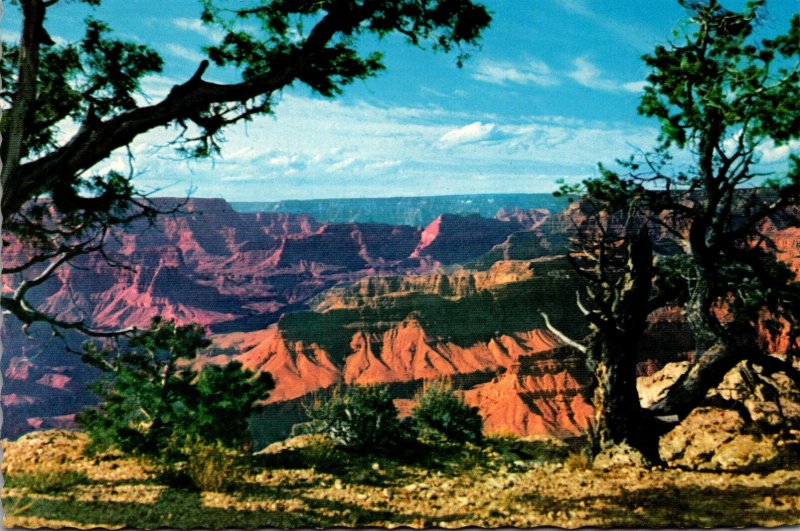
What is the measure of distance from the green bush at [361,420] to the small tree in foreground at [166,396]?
2.58ft

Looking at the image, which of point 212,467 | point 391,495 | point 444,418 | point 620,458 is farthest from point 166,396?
point 620,458

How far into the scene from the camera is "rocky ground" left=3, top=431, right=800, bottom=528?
3328 mm

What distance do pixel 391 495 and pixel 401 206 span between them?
6.14 ft

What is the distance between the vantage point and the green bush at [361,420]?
4648mm

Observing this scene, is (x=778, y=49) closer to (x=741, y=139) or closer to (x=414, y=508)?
(x=741, y=139)

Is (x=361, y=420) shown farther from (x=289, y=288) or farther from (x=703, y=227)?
(x=703, y=227)

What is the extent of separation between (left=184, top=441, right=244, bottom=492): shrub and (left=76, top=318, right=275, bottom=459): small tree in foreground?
0.27ft

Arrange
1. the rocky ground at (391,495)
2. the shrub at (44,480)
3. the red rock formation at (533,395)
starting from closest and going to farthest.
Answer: the rocky ground at (391,495) < the shrub at (44,480) < the red rock formation at (533,395)

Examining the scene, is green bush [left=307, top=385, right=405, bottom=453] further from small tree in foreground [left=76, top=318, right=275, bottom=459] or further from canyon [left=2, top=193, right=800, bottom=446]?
small tree in foreground [left=76, top=318, right=275, bottom=459]

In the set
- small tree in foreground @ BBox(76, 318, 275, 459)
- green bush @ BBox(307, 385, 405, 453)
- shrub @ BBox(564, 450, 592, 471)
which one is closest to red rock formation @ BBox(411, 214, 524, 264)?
green bush @ BBox(307, 385, 405, 453)

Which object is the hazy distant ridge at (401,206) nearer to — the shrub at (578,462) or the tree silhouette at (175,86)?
the tree silhouette at (175,86)

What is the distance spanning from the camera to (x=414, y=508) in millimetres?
3387

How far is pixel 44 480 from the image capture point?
356 centimetres

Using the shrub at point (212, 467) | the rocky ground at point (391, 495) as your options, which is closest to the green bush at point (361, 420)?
the rocky ground at point (391, 495)
